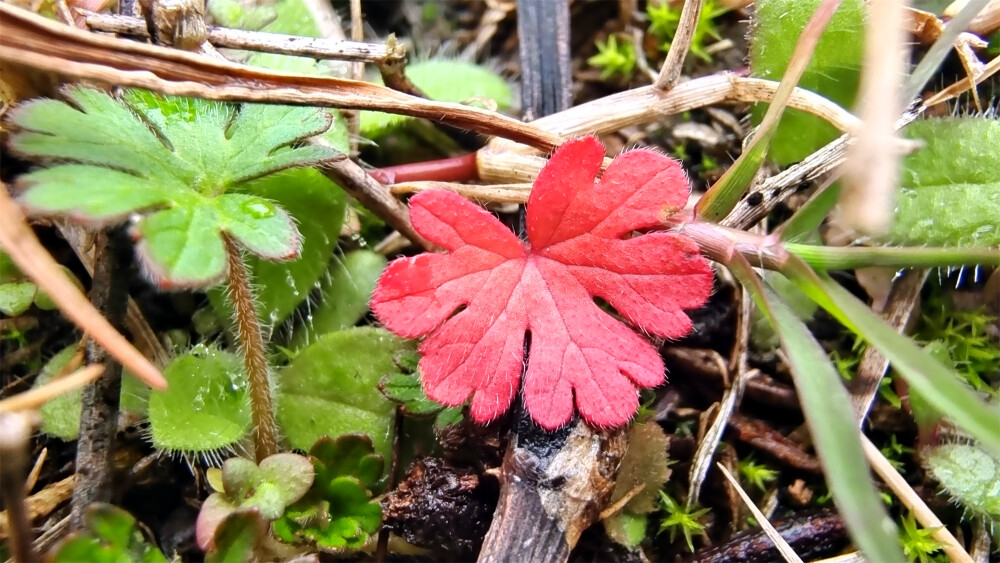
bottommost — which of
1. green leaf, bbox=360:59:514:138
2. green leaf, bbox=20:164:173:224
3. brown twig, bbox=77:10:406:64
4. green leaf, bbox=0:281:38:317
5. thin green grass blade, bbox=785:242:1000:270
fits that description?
green leaf, bbox=0:281:38:317

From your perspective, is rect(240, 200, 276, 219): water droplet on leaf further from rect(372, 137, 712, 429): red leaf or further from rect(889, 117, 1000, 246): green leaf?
rect(889, 117, 1000, 246): green leaf

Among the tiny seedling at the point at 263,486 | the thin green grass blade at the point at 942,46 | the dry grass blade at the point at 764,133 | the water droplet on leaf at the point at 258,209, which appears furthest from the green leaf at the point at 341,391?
the thin green grass blade at the point at 942,46

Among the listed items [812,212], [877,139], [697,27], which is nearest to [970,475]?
[812,212]

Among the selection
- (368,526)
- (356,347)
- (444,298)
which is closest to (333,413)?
(356,347)

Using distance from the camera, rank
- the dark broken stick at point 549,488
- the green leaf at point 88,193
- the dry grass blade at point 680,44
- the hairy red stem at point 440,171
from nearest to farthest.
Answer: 1. the green leaf at point 88,193
2. the dark broken stick at point 549,488
3. the dry grass blade at point 680,44
4. the hairy red stem at point 440,171

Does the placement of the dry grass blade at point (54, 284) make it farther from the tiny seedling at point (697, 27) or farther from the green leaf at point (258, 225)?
the tiny seedling at point (697, 27)

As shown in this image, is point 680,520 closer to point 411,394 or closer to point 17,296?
point 411,394

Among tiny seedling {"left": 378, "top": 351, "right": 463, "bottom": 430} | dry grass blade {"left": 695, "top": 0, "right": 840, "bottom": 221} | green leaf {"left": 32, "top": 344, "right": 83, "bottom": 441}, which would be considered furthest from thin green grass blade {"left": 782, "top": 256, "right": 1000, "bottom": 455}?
green leaf {"left": 32, "top": 344, "right": 83, "bottom": 441}
